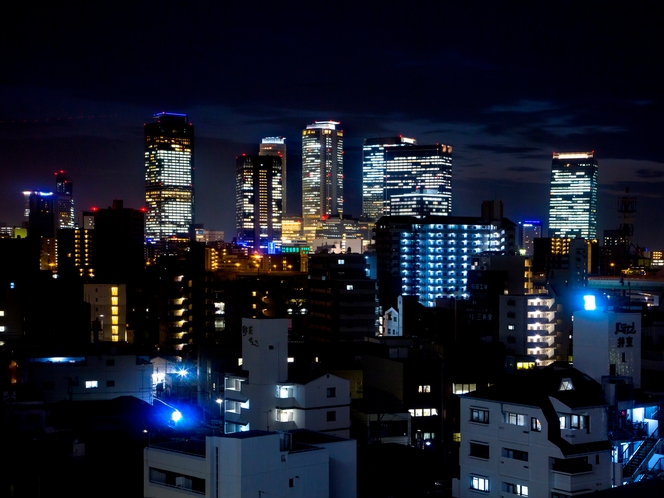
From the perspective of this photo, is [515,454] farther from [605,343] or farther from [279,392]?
[279,392]

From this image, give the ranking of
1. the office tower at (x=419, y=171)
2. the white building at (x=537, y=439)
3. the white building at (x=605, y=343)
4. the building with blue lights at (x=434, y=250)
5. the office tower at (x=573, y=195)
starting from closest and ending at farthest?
1. the white building at (x=537, y=439)
2. the white building at (x=605, y=343)
3. the building with blue lights at (x=434, y=250)
4. the office tower at (x=419, y=171)
5. the office tower at (x=573, y=195)

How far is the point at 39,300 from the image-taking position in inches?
982

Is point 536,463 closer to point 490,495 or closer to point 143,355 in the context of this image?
point 490,495

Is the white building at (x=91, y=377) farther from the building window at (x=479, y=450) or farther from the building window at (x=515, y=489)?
the building window at (x=515, y=489)

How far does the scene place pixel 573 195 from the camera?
353 feet

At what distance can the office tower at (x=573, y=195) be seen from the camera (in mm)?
104625

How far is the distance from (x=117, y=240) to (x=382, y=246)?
16.2 meters

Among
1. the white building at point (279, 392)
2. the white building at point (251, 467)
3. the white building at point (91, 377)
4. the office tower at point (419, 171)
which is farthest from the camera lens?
the office tower at point (419, 171)

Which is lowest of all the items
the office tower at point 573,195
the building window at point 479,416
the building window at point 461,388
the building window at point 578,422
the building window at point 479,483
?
the building window at point 461,388

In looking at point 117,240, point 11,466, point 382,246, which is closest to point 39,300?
point 11,466

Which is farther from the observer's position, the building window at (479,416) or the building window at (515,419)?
the building window at (479,416)

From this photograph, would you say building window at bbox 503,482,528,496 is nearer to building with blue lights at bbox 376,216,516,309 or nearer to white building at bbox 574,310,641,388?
white building at bbox 574,310,641,388

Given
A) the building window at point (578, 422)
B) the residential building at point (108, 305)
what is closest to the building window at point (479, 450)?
the building window at point (578, 422)

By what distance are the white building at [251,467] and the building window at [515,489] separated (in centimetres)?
176
